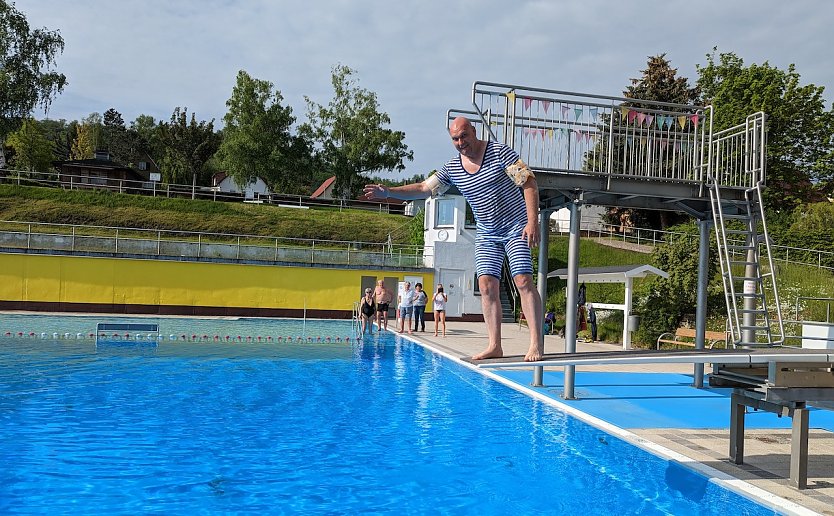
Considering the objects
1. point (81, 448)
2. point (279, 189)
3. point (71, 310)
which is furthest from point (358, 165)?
point (81, 448)

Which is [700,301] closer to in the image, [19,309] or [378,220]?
[19,309]

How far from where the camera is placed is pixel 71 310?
98.4ft

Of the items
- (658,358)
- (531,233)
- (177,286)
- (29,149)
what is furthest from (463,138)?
(29,149)

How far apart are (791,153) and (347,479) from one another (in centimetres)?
4068

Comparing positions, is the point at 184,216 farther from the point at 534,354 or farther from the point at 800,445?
the point at 534,354

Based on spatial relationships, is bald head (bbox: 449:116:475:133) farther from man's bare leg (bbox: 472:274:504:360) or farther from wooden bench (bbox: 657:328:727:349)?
wooden bench (bbox: 657:328:727:349)

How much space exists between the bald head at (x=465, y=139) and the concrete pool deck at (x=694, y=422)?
14.0 feet

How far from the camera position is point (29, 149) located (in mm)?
62438

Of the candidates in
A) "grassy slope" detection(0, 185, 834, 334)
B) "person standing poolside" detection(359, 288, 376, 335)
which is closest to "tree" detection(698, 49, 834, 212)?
"grassy slope" detection(0, 185, 834, 334)

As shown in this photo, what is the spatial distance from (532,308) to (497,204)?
2.44 feet

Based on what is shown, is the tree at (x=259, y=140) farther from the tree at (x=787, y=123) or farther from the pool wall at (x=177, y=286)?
the tree at (x=787, y=123)

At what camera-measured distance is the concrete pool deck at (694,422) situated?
268 inches

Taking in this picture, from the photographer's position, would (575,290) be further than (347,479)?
Yes

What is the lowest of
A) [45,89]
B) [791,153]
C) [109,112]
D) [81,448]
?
[81,448]
